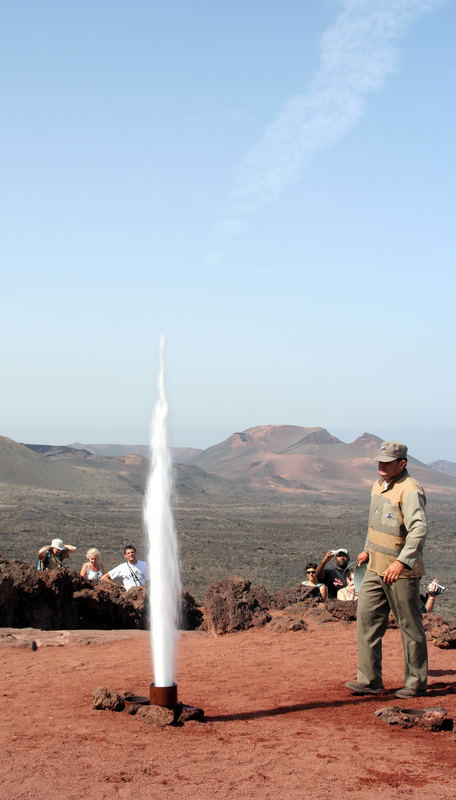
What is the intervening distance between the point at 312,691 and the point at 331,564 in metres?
19.9

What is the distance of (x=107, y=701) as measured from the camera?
540 centimetres

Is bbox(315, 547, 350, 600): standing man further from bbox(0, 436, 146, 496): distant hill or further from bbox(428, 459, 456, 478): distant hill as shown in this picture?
bbox(428, 459, 456, 478): distant hill

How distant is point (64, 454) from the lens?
86.9 meters

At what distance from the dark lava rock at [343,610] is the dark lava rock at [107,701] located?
15.4 ft

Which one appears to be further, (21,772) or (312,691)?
(312,691)

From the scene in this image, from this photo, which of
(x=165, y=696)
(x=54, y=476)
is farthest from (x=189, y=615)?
(x=54, y=476)

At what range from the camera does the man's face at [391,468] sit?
6.12 meters

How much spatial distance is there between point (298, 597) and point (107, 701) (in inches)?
221

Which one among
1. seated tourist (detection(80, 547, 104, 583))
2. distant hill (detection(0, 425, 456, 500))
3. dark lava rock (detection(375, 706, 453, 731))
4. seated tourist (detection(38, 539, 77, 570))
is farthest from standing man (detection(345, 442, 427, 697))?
distant hill (detection(0, 425, 456, 500))

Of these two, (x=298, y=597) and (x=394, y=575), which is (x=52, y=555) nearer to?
(x=298, y=597)

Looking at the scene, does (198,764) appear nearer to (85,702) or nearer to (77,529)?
(85,702)

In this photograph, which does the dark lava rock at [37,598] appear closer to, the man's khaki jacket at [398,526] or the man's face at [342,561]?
the man's face at [342,561]

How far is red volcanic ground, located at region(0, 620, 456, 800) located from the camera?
396 centimetres

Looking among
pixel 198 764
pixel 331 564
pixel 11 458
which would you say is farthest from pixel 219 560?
pixel 11 458
